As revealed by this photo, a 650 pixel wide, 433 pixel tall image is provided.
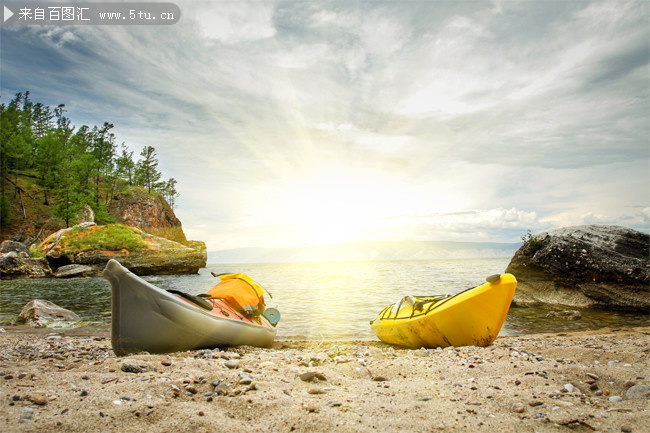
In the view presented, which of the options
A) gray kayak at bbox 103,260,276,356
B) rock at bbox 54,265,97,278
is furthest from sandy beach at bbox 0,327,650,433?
rock at bbox 54,265,97,278

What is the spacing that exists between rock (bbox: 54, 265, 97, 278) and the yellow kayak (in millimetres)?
29886

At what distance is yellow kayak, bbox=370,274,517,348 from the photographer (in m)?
6.37

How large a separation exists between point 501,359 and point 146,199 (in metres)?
66.4

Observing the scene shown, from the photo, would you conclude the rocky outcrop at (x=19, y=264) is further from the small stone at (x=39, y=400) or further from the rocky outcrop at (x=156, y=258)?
the small stone at (x=39, y=400)

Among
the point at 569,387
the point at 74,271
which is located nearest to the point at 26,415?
the point at 569,387

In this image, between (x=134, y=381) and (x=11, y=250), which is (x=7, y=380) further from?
(x=11, y=250)

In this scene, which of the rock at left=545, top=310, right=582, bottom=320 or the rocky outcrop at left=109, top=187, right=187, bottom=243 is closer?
the rock at left=545, top=310, right=582, bottom=320

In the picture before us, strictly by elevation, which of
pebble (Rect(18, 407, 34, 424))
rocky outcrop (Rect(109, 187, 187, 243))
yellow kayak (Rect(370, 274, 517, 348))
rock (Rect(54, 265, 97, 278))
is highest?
rocky outcrop (Rect(109, 187, 187, 243))

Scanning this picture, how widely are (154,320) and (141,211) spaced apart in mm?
61844

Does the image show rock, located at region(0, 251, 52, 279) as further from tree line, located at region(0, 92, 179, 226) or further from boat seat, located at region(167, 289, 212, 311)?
boat seat, located at region(167, 289, 212, 311)

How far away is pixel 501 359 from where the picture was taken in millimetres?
5074

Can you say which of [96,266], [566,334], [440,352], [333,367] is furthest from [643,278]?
[96,266]

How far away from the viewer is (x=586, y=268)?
12.1m

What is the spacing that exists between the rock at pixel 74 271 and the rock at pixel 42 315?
66.1 ft
